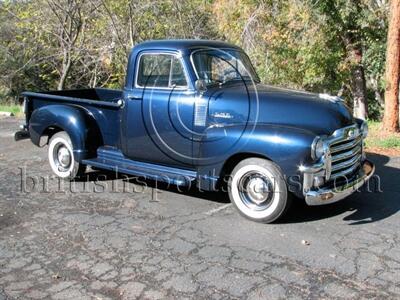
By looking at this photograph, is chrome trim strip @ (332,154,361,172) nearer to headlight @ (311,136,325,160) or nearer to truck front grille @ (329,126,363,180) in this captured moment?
truck front grille @ (329,126,363,180)

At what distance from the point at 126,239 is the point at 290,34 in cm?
925

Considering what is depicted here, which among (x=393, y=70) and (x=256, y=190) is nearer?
(x=256, y=190)

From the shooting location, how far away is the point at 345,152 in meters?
5.30

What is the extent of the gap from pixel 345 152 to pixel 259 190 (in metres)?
1.02

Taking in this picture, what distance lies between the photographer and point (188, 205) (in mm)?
5875

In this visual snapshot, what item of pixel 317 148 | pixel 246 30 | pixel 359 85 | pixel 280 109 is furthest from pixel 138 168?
pixel 359 85

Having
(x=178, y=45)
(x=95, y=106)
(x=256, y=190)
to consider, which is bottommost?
(x=256, y=190)

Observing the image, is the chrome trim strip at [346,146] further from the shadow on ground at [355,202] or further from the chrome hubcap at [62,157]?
the chrome hubcap at [62,157]

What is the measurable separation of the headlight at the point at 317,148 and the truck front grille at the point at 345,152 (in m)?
0.17

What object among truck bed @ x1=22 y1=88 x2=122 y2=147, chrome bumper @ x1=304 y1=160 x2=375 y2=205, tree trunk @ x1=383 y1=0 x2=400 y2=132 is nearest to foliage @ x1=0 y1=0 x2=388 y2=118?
tree trunk @ x1=383 y1=0 x2=400 y2=132

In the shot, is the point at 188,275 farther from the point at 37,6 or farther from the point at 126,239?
the point at 37,6

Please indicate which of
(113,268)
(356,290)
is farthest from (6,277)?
(356,290)

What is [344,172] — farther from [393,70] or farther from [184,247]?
[393,70]

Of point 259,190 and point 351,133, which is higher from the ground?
point 351,133
